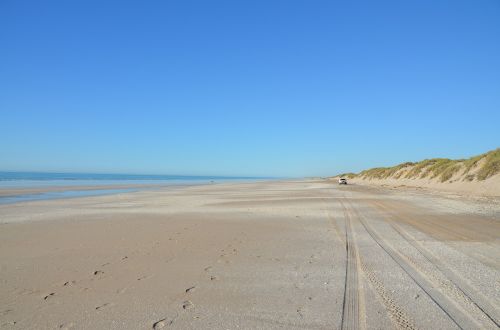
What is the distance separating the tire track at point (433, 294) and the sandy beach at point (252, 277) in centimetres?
1

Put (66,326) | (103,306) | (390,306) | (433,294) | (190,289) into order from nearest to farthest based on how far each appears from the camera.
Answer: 1. (66,326)
2. (390,306)
3. (103,306)
4. (433,294)
5. (190,289)

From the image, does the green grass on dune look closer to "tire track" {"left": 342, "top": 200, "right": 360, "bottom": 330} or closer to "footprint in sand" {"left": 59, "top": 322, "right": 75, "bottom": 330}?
"tire track" {"left": 342, "top": 200, "right": 360, "bottom": 330}

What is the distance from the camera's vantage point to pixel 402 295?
4.79m

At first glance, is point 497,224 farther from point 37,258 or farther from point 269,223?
point 37,258

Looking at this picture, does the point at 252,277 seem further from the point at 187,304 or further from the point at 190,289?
the point at 187,304

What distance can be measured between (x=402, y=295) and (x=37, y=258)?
24.9ft

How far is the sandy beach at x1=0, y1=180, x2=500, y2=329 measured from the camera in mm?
4160

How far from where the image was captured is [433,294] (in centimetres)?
478

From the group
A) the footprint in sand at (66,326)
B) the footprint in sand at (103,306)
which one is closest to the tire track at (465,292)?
the footprint in sand at (103,306)

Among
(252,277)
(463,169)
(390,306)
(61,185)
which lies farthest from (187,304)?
(61,185)

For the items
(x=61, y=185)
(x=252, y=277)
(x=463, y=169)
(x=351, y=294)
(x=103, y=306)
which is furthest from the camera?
(x=61, y=185)

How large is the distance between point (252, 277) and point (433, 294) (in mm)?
2958

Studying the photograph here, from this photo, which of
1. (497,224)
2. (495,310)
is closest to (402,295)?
(495,310)

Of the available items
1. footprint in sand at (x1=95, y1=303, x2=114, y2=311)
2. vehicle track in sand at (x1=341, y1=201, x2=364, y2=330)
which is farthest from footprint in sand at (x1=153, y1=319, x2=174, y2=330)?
vehicle track in sand at (x1=341, y1=201, x2=364, y2=330)
